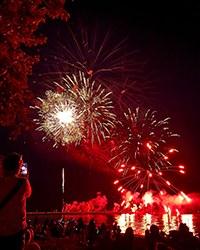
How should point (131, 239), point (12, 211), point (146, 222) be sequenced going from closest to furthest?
point (12, 211)
point (131, 239)
point (146, 222)

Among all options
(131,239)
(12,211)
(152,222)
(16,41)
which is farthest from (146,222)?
(12,211)

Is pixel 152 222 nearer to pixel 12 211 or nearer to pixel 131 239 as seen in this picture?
pixel 131 239

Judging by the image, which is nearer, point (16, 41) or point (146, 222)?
point (16, 41)

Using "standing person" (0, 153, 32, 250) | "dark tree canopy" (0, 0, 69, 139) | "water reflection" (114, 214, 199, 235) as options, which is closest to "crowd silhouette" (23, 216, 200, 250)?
"standing person" (0, 153, 32, 250)

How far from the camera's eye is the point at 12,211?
3719 mm

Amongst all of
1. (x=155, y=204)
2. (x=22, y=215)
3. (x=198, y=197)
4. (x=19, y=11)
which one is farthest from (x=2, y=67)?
(x=198, y=197)

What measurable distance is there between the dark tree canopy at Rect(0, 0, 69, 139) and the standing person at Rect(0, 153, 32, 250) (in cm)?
391

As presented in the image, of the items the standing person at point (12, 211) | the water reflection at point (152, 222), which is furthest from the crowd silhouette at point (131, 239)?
the water reflection at point (152, 222)

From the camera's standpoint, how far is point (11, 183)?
3795 millimetres

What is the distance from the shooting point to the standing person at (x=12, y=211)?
3.70 metres

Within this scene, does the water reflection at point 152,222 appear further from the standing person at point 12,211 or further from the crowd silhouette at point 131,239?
the standing person at point 12,211

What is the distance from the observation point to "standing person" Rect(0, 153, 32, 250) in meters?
3.70

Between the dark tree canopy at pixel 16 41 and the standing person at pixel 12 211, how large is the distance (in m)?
3.91

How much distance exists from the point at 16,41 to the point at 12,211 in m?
4.57
